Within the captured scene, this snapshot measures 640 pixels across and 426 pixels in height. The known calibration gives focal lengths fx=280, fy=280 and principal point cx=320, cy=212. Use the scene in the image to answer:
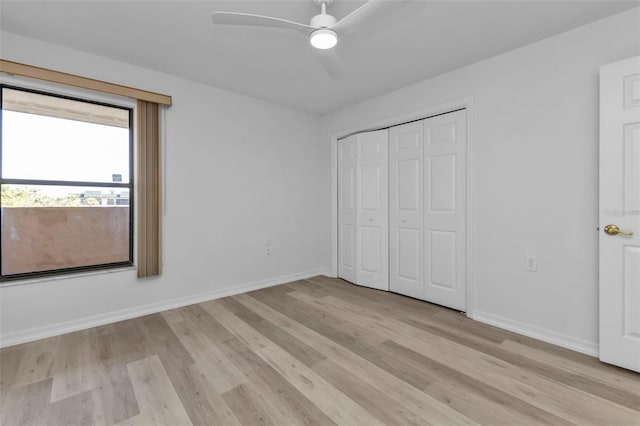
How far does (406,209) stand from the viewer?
11.5 ft

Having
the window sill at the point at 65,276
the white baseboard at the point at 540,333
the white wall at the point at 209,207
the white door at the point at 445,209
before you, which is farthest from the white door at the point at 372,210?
the window sill at the point at 65,276

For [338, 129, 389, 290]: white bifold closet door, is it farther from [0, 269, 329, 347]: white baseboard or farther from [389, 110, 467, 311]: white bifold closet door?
[0, 269, 329, 347]: white baseboard

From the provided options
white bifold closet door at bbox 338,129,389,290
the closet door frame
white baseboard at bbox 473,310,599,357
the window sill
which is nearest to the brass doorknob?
white baseboard at bbox 473,310,599,357

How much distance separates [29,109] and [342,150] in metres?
3.43

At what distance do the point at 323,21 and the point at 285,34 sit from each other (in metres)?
0.70

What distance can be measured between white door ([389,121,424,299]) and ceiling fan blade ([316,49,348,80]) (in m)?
1.03

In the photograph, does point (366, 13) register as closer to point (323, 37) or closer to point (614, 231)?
point (323, 37)

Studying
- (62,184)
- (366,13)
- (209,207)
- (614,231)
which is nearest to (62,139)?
(62,184)

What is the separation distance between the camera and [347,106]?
411cm

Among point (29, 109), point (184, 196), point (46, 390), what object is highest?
point (29, 109)

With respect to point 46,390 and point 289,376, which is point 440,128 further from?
point 46,390

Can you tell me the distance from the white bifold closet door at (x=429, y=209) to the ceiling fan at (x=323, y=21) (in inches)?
69.9

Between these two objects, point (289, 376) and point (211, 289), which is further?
point (211, 289)

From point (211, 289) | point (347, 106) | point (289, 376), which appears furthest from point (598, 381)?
point (347, 106)
